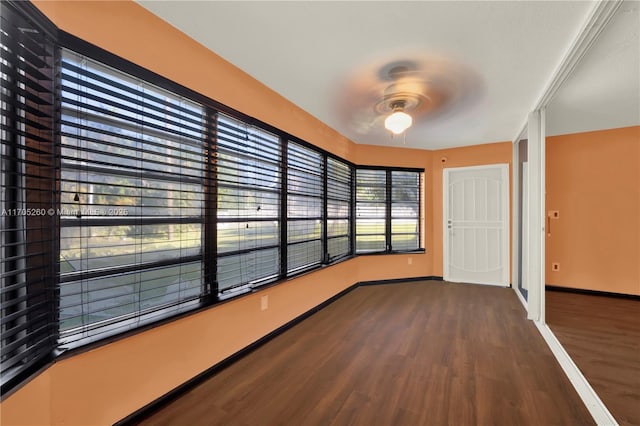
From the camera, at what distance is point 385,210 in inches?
203

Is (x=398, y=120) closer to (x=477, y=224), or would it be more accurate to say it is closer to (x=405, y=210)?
(x=405, y=210)

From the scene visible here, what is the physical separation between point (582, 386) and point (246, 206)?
291cm

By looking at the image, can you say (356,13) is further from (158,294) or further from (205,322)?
(205,322)

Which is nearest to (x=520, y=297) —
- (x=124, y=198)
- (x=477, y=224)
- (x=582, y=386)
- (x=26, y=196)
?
(x=477, y=224)

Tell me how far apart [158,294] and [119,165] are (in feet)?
2.88

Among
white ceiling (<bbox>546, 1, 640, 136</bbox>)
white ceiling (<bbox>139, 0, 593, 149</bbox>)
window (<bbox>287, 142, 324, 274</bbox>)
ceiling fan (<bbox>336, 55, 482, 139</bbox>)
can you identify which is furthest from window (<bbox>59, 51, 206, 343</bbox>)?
white ceiling (<bbox>546, 1, 640, 136</bbox>)

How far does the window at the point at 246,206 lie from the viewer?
7.68 ft

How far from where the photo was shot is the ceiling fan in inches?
94.0

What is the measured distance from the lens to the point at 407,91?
281 cm

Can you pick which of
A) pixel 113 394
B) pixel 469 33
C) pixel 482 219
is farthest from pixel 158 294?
pixel 482 219

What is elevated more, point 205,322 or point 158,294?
point 158,294

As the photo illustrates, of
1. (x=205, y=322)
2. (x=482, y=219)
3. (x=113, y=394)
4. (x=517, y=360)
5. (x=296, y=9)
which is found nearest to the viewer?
(x=113, y=394)

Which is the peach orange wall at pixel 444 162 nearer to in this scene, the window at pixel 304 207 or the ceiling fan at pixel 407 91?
the ceiling fan at pixel 407 91

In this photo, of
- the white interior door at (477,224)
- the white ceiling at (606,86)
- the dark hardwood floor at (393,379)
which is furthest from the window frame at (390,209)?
the white ceiling at (606,86)
